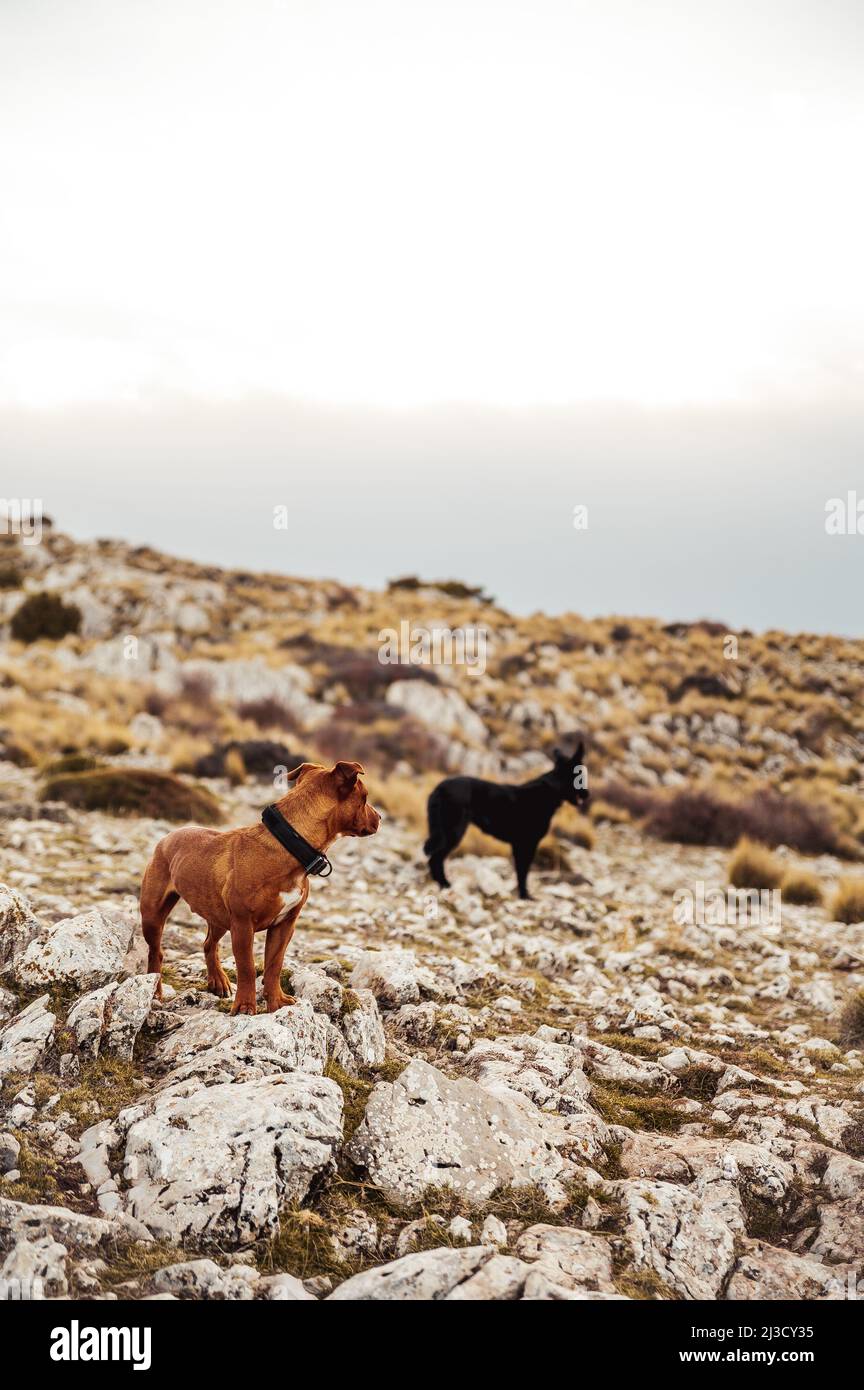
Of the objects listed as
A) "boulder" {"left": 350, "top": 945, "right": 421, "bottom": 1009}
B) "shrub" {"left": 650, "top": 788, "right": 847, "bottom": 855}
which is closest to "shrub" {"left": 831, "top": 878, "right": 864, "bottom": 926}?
"shrub" {"left": 650, "top": 788, "right": 847, "bottom": 855}

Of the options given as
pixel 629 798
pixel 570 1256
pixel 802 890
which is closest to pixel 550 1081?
pixel 570 1256

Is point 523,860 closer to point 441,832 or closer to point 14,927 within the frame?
point 441,832

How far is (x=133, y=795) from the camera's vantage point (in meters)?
12.0

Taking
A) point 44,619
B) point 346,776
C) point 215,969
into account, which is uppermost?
point 44,619

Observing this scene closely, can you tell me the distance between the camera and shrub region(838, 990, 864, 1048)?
238 inches

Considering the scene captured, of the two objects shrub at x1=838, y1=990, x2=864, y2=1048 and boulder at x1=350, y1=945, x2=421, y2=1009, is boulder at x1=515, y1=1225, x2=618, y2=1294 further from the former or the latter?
shrub at x1=838, y1=990, x2=864, y2=1048

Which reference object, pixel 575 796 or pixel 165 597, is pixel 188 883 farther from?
pixel 165 597

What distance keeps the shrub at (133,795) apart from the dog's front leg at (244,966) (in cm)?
764

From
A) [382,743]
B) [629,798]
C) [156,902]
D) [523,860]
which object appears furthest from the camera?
[382,743]

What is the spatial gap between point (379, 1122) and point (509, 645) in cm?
3153

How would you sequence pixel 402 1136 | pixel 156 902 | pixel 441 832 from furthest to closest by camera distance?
pixel 441 832, pixel 156 902, pixel 402 1136

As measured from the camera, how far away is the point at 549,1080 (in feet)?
15.2

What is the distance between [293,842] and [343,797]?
368mm
